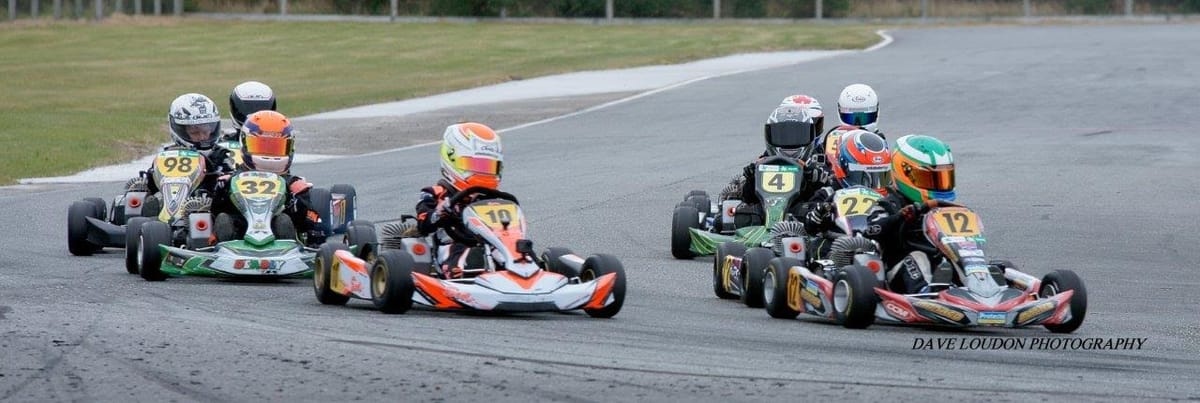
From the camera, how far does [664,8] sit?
5872 cm

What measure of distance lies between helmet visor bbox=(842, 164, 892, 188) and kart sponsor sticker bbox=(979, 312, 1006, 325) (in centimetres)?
322

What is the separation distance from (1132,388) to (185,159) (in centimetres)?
809

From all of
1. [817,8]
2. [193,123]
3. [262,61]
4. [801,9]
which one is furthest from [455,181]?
[801,9]

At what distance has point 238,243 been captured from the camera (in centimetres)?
1217

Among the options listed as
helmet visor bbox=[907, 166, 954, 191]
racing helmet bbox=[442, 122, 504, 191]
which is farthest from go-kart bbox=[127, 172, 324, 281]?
helmet visor bbox=[907, 166, 954, 191]

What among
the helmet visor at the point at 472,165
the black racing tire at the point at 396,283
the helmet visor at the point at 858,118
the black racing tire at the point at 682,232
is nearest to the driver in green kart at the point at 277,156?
the helmet visor at the point at 472,165

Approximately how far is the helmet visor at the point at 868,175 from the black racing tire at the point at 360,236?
11.1ft

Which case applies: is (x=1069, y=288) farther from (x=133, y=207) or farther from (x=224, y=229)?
(x=133, y=207)

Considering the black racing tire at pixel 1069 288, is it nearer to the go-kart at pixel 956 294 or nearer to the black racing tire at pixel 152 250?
the go-kart at pixel 956 294

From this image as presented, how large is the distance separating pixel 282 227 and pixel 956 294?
513 cm

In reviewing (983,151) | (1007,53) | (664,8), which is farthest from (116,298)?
(664,8)

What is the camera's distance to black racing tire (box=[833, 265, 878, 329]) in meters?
9.56

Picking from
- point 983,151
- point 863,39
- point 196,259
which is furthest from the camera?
point 863,39

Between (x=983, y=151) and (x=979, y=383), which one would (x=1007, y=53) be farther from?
(x=979, y=383)
